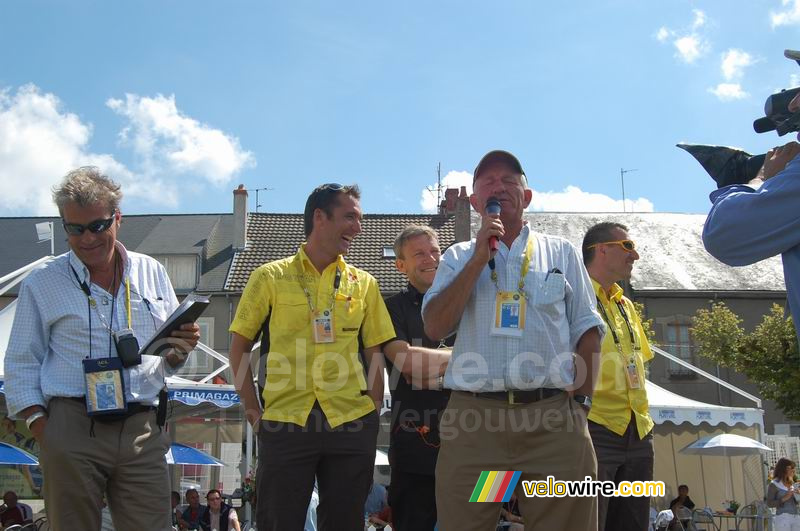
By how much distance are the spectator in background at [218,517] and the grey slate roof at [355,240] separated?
18.9 metres

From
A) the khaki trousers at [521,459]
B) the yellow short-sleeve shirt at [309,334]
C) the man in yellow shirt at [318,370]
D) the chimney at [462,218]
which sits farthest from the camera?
the chimney at [462,218]

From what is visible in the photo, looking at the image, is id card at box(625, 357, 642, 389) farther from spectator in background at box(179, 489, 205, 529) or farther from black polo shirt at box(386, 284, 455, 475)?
spectator in background at box(179, 489, 205, 529)

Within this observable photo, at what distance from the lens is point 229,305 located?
109 ft

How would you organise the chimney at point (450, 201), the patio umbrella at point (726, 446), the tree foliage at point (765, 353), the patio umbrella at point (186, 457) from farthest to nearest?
the chimney at point (450, 201) < the tree foliage at point (765, 353) < the patio umbrella at point (726, 446) < the patio umbrella at point (186, 457)

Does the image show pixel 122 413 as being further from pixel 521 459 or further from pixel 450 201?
pixel 450 201

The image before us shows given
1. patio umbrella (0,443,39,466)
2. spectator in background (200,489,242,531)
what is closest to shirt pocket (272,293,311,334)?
patio umbrella (0,443,39,466)

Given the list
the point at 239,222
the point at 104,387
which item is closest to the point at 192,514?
the point at 104,387

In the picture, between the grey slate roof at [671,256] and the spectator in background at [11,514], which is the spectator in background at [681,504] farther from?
the grey slate roof at [671,256]

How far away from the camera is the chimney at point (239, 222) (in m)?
35.6

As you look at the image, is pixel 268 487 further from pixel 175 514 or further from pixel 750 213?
pixel 175 514

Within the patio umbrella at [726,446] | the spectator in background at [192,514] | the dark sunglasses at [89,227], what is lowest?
the spectator in background at [192,514]

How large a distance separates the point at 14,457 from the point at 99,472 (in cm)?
938

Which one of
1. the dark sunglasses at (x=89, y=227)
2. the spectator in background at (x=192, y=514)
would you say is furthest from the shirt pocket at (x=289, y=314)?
the spectator in background at (x=192, y=514)

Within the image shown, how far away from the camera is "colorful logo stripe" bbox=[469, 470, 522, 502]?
10.6ft
